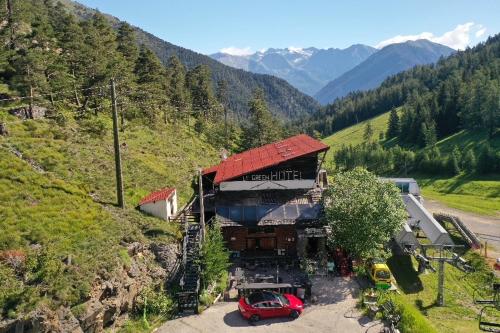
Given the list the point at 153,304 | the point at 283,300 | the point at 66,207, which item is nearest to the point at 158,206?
the point at 66,207

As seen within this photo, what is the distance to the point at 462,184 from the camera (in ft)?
295

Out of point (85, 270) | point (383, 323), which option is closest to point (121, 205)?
point (85, 270)

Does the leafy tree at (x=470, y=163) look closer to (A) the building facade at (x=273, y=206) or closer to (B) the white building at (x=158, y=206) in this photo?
(A) the building facade at (x=273, y=206)

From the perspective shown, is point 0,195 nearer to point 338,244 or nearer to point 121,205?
point 121,205

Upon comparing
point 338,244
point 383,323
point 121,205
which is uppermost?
point 121,205

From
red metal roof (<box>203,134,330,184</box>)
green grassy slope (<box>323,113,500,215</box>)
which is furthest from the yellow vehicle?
green grassy slope (<box>323,113,500,215</box>)

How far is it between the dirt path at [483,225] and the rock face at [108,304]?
38423mm

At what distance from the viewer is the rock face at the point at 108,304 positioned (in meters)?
21.3

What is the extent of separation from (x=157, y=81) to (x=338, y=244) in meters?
51.7

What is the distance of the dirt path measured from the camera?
48741 mm

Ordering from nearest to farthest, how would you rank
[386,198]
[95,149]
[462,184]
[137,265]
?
1. [137,265]
2. [386,198]
3. [95,149]
4. [462,184]

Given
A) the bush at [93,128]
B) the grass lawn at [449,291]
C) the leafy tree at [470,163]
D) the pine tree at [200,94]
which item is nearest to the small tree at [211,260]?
the grass lawn at [449,291]

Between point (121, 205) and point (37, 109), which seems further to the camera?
point (37, 109)

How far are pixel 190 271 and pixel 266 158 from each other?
57.0 feet
